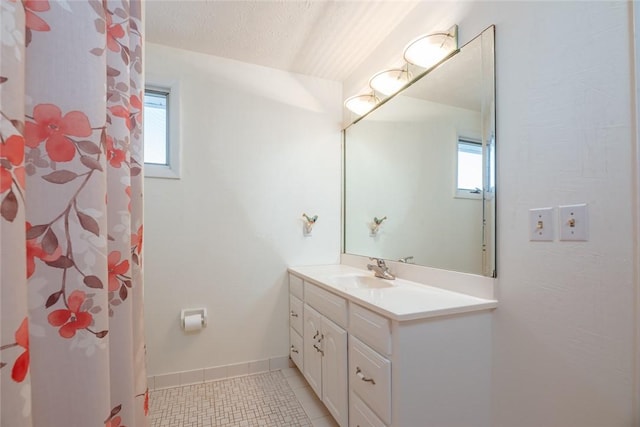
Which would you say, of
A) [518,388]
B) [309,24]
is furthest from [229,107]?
[518,388]

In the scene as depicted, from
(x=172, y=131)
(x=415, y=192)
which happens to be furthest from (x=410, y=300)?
(x=172, y=131)

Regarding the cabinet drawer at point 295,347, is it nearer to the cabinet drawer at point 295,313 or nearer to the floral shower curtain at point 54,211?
the cabinet drawer at point 295,313

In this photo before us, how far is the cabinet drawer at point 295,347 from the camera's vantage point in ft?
6.75

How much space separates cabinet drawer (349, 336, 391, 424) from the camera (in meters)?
1.11

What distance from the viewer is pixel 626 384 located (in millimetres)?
843

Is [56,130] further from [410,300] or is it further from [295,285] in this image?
[295,285]

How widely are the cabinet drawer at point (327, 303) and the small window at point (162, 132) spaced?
1227 mm

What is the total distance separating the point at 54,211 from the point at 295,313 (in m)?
1.90

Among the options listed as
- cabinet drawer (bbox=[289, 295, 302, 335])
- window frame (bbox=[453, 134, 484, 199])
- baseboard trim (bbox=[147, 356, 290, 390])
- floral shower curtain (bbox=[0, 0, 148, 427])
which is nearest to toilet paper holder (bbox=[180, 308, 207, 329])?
baseboard trim (bbox=[147, 356, 290, 390])

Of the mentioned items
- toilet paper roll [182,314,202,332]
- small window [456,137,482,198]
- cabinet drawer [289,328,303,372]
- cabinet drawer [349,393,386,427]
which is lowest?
cabinet drawer [289,328,303,372]

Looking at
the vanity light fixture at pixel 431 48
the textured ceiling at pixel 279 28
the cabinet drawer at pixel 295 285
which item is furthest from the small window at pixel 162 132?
the vanity light fixture at pixel 431 48

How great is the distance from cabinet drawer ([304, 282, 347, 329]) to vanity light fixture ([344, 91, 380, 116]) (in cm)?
133

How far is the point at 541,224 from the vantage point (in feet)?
3.47

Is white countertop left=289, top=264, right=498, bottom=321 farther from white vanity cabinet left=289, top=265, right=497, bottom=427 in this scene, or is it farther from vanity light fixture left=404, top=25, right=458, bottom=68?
vanity light fixture left=404, top=25, right=458, bottom=68
